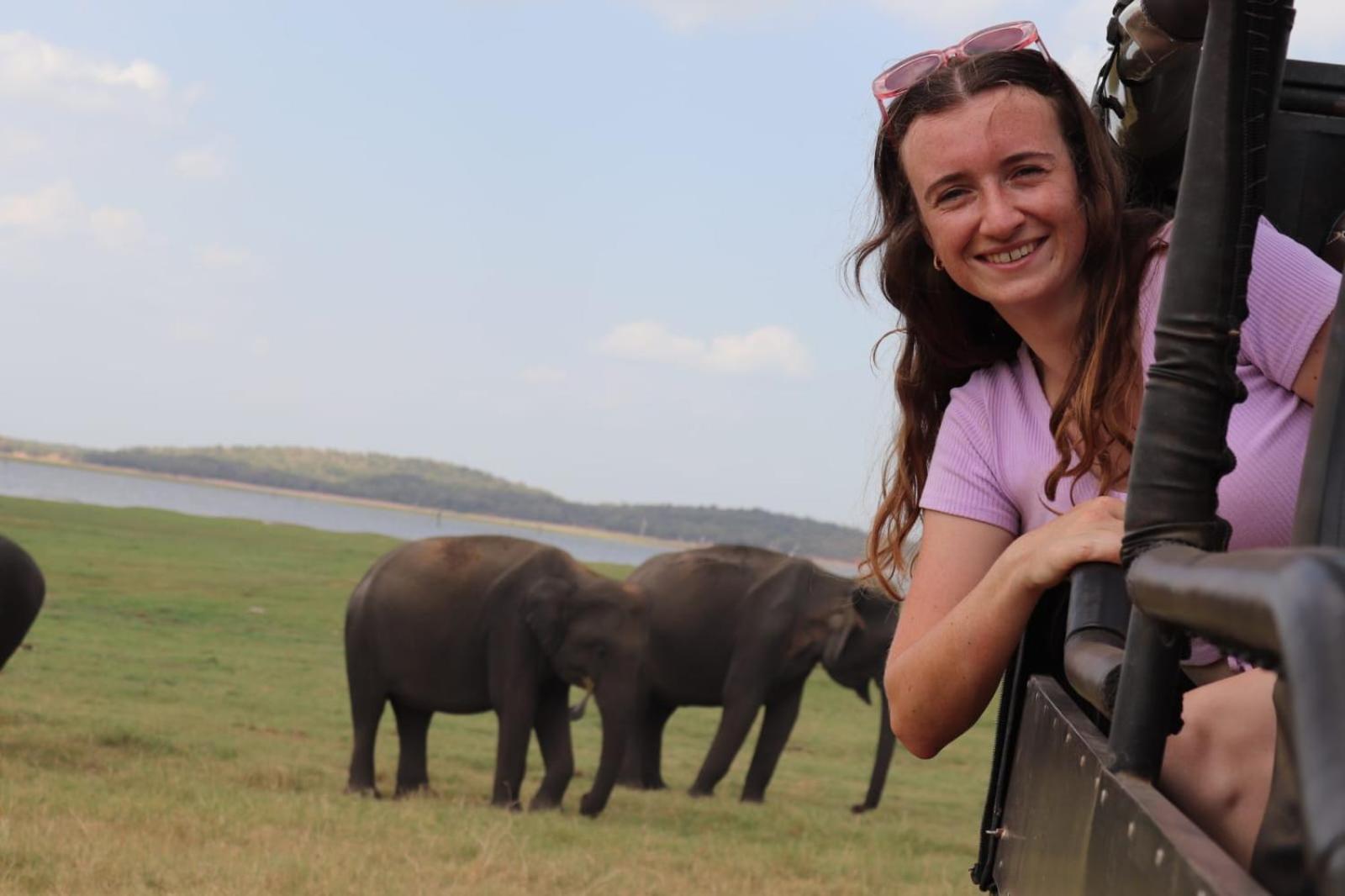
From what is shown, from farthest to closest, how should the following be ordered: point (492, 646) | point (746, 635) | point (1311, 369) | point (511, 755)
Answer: point (746, 635) → point (492, 646) → point (511, 755) → point (1311, 369)

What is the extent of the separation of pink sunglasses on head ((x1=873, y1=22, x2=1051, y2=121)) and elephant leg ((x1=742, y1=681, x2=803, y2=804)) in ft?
28.3

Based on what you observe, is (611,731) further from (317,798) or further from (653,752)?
(653,752)

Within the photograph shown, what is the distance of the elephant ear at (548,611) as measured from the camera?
9.95 meters

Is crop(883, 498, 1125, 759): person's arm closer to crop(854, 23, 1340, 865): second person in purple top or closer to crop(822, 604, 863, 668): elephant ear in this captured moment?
crop(854, 23, 1340, 865): second person in purple top

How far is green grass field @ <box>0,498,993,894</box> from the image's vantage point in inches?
220

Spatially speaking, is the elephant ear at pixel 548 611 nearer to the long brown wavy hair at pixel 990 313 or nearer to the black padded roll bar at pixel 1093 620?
the long brown wavy hair at pixel 990 313

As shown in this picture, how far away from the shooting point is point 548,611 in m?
9.95

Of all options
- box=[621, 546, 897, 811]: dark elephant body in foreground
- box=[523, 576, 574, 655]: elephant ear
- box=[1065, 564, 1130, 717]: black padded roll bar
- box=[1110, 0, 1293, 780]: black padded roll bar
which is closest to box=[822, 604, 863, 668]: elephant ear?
box=[621, 546, 897, 811]: dark elephant body in foreground

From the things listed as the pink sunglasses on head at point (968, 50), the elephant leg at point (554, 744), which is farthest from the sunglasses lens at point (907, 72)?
the elephant leg at point (554, 744)

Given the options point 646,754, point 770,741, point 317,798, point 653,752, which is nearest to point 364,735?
point 317,798

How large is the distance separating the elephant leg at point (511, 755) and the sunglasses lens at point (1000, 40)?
7.55 meters

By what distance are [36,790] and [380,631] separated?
402cm

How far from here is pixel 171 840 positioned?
230 inches

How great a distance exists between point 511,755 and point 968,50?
7816mm
